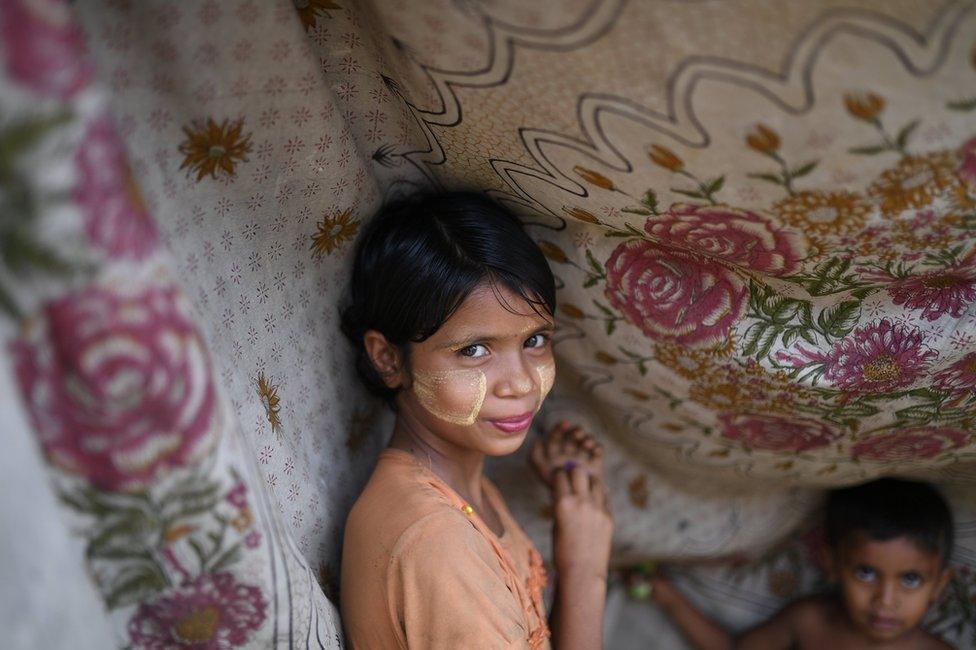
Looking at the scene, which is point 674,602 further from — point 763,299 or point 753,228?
point 753,228

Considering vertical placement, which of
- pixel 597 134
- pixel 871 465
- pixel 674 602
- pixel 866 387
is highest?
pixel 597 134

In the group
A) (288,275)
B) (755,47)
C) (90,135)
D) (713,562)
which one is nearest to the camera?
(90,135)

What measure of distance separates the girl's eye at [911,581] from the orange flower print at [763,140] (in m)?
1.04

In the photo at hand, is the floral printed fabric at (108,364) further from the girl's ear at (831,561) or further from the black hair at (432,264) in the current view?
the girl's ear at (831,561)

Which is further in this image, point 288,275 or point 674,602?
point 674,602

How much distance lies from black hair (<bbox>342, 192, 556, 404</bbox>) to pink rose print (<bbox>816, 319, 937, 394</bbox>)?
38 centimetres

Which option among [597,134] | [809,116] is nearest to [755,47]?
[809,116]

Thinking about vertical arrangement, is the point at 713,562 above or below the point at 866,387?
below

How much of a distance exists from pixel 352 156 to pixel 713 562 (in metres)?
1.06

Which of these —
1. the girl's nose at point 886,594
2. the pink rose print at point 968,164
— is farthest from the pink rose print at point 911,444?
the pink rose print at point 968,164

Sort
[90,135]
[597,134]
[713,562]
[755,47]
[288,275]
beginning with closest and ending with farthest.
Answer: [90,135]
[755,47]
[597,134]
[288,275]
[713,562]

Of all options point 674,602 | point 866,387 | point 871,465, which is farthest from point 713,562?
point 866,387

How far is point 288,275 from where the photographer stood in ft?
3.64

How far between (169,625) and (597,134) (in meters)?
0.64
